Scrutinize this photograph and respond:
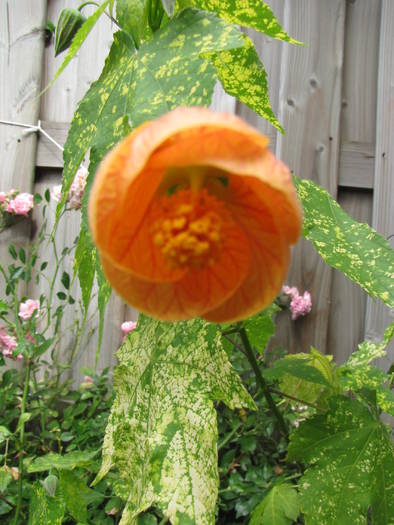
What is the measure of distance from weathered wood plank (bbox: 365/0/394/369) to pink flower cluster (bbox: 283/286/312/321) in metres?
0.13

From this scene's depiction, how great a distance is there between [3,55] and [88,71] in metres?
0.21

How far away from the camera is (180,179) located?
0.31m

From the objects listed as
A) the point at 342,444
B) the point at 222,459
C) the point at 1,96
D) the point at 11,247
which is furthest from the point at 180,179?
the point at 1,96

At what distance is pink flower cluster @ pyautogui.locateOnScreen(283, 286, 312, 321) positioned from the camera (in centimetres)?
112

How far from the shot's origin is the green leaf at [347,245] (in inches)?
16.3

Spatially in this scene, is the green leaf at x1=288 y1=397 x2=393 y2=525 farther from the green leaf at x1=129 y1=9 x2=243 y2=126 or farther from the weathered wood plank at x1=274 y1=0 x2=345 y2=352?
the weathered wood plank at x1=274 y1=0 x2=345 y2=352

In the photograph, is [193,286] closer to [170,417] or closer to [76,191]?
[170,417]

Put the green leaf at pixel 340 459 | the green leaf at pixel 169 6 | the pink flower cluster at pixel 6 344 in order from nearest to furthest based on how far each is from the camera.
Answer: the green leaf at pixel 169 6 < the green leaf at pixel 340 459 < the pink flower cluster at pixel 6 344

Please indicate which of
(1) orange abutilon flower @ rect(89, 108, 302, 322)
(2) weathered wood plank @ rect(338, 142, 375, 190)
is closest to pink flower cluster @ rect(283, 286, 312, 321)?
(2) weathered wood plank @ rect(338, 142, 375, 190)

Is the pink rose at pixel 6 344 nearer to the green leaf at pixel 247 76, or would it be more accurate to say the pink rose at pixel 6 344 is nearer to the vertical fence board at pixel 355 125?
the vertical fence board at pixel 355 125

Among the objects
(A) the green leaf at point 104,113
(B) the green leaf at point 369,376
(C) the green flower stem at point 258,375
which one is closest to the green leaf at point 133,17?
(A) the green leaf at point 104,113

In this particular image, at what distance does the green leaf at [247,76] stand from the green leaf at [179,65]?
0.09m

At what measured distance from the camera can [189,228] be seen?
28cm

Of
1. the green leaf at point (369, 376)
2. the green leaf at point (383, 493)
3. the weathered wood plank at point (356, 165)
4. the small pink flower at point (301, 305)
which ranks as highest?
the weathered wood plank at point (356, 165)
